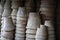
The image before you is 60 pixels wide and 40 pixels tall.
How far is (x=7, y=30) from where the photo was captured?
4.07 feet

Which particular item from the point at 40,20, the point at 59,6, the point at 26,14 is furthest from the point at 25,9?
the point at 59,6

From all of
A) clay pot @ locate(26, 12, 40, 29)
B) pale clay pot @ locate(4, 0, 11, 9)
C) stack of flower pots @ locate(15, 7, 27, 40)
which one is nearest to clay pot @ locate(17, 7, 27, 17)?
stack of flower pots @ locate(15, 7, 27, 40)

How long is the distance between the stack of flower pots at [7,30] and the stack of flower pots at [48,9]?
264mm

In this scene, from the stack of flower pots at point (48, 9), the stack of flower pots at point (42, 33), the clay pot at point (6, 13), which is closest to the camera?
the stack of flower pots at point (42, 33)

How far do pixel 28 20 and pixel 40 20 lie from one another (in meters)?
0.09

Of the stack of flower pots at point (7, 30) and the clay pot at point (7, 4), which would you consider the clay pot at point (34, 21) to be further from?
the clay pot at point (7, 4)

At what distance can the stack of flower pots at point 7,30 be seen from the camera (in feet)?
4.08

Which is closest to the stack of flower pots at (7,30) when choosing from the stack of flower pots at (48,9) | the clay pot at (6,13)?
the clay pot at (6,13)

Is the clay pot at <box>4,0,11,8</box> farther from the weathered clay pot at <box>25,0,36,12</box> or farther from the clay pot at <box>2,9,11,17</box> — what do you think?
the weathered clay pot at <box>25,0,36,12</box>

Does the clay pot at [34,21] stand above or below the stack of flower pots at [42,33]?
above

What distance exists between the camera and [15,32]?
4.27 feet

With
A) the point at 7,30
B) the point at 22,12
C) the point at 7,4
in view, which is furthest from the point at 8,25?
the point at 7,4

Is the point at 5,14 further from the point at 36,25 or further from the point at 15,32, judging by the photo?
the point at 36,25

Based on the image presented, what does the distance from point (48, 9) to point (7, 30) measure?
0.35 metres
